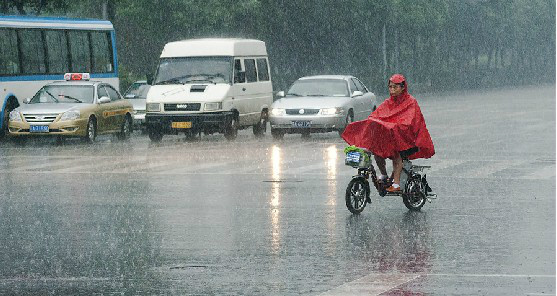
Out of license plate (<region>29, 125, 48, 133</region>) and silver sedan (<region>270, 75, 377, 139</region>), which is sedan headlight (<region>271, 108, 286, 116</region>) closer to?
silver sedan (<region>270, 75, 377, 139</region>)

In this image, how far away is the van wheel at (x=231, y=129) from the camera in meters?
28.7

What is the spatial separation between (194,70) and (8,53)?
5.01m

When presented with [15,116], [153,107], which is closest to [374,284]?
[15,116]

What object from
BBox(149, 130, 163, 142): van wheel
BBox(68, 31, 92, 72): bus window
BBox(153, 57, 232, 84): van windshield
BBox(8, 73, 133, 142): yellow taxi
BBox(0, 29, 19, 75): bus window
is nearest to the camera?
BBox(8, 73, 133, 142): yellow taxi

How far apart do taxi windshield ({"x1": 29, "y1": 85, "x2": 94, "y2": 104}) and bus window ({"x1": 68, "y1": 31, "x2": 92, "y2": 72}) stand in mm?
5532

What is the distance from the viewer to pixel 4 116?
30.0 meters

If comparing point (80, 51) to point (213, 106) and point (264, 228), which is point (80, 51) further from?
point (264, 228)

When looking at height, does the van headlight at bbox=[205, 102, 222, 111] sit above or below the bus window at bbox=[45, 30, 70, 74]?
below

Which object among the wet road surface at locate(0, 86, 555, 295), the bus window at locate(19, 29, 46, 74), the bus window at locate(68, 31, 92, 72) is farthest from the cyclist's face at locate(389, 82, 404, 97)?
the bus window at locate(68, 31, 92, 72)

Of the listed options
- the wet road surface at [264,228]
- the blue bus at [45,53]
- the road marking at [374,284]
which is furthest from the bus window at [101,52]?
the road marking at [374,284]

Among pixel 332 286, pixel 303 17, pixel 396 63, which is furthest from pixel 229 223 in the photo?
pixel 396 63

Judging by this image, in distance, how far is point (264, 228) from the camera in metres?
12.6

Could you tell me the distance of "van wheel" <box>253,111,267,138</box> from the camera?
31.0 meters

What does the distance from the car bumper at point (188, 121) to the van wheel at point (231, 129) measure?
0.10 m
